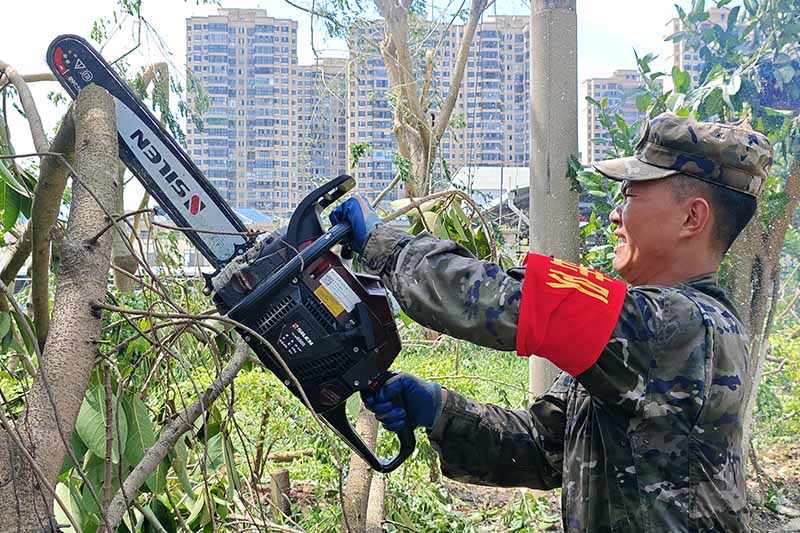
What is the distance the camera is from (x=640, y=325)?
101 centimetres

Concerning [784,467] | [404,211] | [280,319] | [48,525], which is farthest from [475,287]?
[784,467]

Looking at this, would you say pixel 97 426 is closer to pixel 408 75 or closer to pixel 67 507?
pixel 67 507

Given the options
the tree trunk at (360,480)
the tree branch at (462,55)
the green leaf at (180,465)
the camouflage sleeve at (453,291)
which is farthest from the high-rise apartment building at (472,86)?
the camouflage sleeve at (453,291)

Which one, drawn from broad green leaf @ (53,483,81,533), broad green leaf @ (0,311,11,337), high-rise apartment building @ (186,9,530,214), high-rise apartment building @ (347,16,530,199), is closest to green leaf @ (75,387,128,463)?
broad green leaf @ (53,483,81,533)

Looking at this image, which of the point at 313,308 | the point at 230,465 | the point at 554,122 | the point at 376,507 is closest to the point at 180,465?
the point at 230,465

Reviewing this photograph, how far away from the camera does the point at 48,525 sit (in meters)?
0.95

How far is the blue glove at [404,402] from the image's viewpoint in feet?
4.09

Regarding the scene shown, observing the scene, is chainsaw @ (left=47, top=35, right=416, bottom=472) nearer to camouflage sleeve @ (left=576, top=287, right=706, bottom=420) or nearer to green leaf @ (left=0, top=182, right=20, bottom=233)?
camouflage sleeve @ (left=576, top=287, right=706, bottom=420)

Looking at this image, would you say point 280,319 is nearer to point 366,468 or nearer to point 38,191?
point 38,191

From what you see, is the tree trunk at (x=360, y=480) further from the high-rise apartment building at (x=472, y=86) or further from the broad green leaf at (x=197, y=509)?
the high-rise apartment building at (x=472, y=86)

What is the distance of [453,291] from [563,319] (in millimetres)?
142

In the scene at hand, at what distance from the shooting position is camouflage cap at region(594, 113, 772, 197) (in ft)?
3.75

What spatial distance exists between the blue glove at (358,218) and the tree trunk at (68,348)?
13.0 inches

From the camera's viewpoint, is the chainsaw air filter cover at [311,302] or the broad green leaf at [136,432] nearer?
the chainsaw air filter cover at [311,302]
